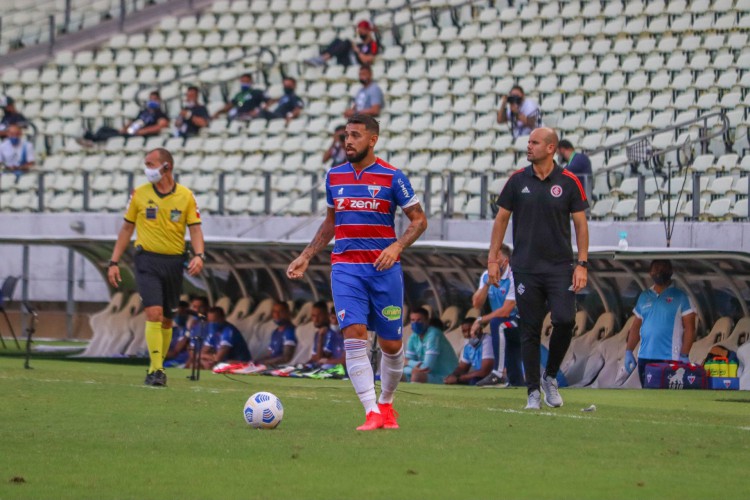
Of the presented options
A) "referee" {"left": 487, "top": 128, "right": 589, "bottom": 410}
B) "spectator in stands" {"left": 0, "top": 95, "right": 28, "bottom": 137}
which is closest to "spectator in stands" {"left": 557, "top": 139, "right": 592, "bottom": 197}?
"referee" {"left": 487, "top": 128, "right": 589, "bottom": 410}

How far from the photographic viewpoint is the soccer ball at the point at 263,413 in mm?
9570

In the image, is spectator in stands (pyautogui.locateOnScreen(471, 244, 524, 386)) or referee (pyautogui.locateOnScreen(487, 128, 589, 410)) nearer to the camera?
referee (pyautogui.locateOnScreen(487, 128, 589, 410))

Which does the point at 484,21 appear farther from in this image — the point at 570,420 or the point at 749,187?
the point at 570,420

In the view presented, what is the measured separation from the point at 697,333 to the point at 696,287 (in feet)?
1.62

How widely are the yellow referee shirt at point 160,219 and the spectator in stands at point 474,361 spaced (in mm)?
3681

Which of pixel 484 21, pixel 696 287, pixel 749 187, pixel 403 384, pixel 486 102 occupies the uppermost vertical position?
pixel 484 21

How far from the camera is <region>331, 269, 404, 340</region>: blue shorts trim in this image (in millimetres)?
9586

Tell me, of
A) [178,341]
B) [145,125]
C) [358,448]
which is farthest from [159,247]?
[145,125]

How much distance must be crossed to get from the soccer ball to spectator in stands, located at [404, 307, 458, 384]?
23.7 ft

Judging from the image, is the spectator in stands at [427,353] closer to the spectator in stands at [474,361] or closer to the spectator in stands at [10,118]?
the spectator in stands at [474,361]

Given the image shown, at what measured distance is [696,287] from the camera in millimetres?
16234

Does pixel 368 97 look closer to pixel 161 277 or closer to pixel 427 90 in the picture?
pixel 427 90

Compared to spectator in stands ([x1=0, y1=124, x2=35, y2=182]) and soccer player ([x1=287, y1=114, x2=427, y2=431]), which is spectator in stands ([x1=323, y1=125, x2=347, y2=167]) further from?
soccer player ([x1=287, y1=114, x2=427, y2=431])

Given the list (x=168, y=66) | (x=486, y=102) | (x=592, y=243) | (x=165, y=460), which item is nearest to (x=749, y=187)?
(x=592, y=243)
